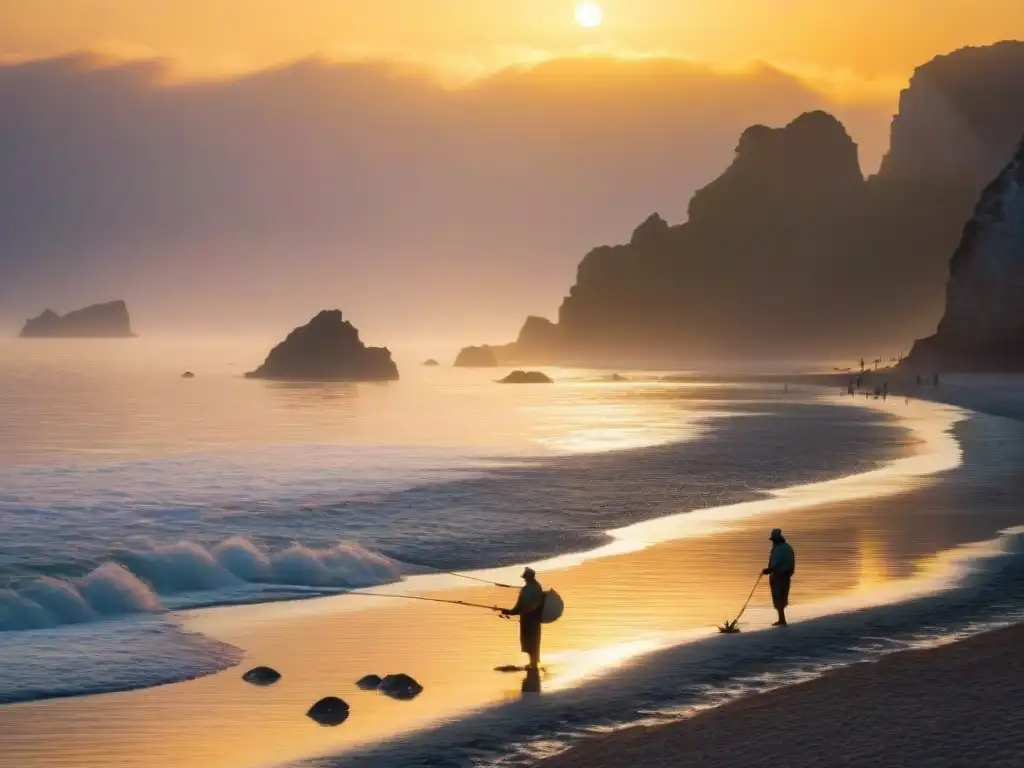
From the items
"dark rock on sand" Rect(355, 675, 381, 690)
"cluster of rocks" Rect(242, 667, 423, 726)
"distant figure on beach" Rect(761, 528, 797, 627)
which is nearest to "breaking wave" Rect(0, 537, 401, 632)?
"cluster of rocks" Rect(242, 667, 423, 726)

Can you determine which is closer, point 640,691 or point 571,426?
point 640,691

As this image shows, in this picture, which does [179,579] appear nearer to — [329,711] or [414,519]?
[414,519]

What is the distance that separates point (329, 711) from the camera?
675 inches

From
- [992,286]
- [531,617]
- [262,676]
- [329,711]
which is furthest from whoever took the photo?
[992,286]

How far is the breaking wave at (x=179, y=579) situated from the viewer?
2448 cm

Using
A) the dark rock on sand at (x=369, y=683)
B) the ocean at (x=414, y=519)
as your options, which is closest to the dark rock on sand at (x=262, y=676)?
the ocean at (x=414, y=519)

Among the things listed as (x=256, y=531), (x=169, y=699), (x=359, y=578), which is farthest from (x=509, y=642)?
(x=256, y=531)

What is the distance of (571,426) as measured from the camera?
89.3 m

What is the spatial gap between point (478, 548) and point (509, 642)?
11.1 meters

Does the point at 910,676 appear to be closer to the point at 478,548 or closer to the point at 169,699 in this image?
the point at 169,699

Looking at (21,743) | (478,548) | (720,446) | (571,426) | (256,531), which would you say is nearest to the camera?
(21,743)

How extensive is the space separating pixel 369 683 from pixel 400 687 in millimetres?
544

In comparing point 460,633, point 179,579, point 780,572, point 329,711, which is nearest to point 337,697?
point 329,711

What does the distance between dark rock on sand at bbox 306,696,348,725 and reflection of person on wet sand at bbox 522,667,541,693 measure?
249 centimetres
